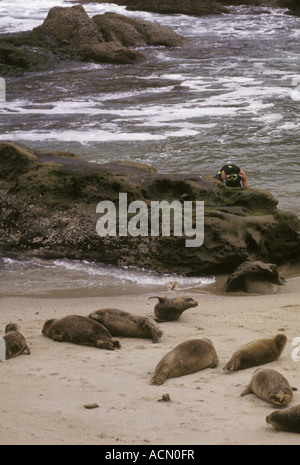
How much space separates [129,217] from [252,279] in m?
1.79

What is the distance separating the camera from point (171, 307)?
7.16 meters

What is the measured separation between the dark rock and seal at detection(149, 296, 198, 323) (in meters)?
1.47

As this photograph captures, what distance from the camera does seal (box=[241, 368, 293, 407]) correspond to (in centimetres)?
493

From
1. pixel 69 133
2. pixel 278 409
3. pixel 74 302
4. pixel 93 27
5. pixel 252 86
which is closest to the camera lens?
pixel 278 409

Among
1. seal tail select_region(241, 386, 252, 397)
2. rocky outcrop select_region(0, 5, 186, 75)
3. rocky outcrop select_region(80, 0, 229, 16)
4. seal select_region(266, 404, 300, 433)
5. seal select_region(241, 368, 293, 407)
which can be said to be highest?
rocky outcrop select_region(80, 0, 229, 16)

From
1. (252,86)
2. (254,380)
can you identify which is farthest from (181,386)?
(252,86)

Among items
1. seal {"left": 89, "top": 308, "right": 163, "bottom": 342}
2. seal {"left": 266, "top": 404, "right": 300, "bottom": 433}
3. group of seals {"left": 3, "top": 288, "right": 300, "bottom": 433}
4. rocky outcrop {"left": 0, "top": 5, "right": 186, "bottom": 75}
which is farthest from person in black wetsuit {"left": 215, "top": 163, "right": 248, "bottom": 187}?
rocky outcrop {"left": 0, "top": 5, "right": 186, "bottom": 75}

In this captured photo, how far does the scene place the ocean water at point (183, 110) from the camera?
1570 centimetres

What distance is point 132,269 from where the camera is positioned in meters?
9.07

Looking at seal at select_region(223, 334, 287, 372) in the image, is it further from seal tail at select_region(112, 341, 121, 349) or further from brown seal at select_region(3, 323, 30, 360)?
brown seal at select_region(3, 323, 30, 360)

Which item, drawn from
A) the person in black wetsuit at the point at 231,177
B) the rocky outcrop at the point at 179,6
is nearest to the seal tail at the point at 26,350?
the person in black wetsuit at the point at 231,177

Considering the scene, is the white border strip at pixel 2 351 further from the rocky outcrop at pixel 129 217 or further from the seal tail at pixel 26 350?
the rocky outcrop at pixel 129 217

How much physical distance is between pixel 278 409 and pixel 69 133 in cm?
1388
